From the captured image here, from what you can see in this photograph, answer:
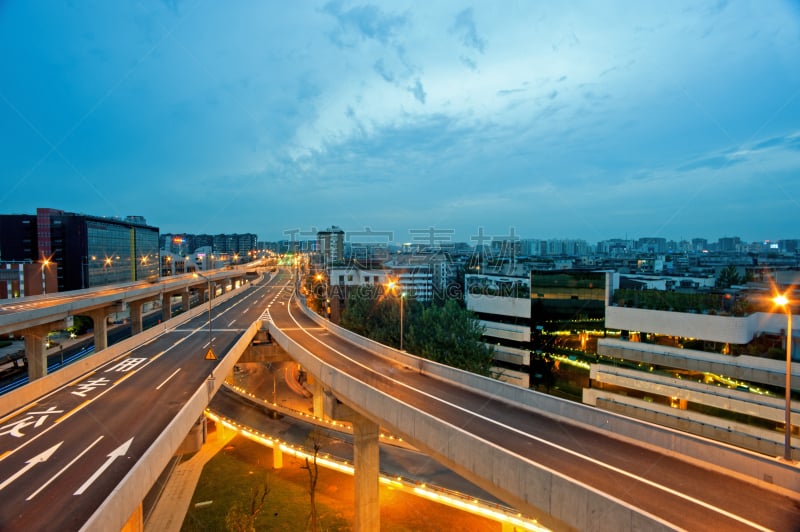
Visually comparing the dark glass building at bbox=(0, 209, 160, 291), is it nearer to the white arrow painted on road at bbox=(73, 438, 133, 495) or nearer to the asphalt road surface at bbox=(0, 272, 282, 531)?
the asphalt road surface at bbox=(0, 272, 282, 531)

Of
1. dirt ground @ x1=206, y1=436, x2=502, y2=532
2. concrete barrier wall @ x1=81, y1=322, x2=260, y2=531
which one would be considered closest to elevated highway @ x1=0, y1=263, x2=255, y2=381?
concrete barrier wall @ x1=81, y1=322, x2=260, y2=531

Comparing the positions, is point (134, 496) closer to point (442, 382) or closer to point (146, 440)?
point (146, 440)

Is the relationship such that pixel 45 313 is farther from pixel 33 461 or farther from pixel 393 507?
pixel 393 507

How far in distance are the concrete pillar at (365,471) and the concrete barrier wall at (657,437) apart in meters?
5.21

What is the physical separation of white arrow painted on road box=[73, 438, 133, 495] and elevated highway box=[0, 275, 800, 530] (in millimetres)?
30

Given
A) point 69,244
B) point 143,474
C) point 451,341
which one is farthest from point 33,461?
point 69,244

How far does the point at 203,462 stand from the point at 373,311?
18221 millimetres

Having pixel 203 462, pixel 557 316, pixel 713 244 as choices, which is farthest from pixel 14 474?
pixel 713 244

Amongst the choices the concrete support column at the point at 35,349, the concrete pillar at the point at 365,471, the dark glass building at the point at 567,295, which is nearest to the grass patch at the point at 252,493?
the concrete pillar at the point at 365,471

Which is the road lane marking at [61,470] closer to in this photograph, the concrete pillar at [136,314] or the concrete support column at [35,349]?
the concrete support column at [35,349]

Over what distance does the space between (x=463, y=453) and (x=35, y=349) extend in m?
31.6

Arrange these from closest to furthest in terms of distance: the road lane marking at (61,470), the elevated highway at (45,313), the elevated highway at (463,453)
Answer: the elevated highway at (463,453)
the road lane marking at (61,470)
the elevated highway at (45,313)

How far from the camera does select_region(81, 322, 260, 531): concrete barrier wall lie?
8.91 metres

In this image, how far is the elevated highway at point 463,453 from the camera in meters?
8.85
